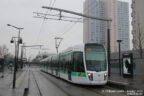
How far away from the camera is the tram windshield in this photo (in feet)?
44.3

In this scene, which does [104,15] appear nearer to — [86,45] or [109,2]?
[109,2]

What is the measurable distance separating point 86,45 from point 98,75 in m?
2.59

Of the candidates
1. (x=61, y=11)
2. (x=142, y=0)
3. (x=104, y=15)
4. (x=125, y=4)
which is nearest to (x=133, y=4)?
(x=142, y=0)

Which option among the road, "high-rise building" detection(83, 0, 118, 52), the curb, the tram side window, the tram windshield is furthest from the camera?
"high-rise building" detection(83, 0, 118, 52)

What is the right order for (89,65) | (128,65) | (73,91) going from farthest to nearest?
(128,65) → (89,65) → (73,91)

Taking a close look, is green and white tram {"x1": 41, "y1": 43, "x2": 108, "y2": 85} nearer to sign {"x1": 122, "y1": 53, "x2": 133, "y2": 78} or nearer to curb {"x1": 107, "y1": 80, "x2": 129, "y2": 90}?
curb {"x1": 107, "y1": 80, "x2": 129, "y2": 90}

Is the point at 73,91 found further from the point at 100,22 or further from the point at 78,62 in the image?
the point at 100,22

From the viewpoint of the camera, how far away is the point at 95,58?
1384 centimetres

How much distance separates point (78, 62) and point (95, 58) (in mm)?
1354

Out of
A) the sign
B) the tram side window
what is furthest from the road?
the sign

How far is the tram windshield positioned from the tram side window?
49 cm

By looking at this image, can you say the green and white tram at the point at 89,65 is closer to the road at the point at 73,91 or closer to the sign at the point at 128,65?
the road at the point at 73,91

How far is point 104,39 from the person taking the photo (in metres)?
24.2

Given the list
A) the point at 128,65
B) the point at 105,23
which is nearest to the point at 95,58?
the point at 128,65
